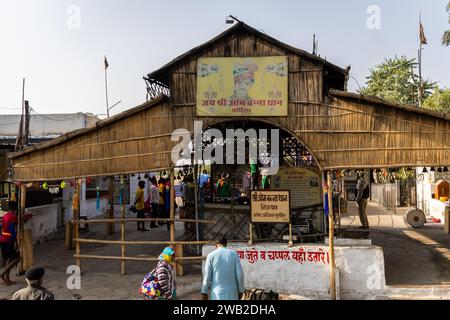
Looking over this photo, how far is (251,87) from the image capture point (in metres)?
9.86

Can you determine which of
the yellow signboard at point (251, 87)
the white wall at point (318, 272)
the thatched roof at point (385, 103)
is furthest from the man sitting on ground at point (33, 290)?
the thatched roof at point (385, 103)

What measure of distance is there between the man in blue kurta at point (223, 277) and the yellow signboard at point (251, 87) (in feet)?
13.9

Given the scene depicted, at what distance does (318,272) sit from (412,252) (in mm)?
5130

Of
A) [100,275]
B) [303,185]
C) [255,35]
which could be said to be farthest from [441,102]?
[100,275]

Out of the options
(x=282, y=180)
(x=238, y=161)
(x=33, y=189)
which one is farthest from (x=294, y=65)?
(x=33, y=189)

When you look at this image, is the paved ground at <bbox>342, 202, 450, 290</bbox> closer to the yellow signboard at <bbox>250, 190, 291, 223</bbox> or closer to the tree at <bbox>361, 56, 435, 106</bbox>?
the yellow signboard at <bbox>250, 190, 291, 223</bbox>

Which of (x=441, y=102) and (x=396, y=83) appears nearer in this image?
(x=441, y=102)

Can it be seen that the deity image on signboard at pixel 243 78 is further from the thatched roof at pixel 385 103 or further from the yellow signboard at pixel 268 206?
the yellow signboard at pixel 268 206

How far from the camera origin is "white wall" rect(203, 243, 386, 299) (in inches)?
371

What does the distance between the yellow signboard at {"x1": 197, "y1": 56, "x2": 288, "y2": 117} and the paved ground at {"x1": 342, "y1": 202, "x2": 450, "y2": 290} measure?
204 inches

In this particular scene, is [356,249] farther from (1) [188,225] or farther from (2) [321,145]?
(1) [188,225]

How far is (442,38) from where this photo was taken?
25.1 metres

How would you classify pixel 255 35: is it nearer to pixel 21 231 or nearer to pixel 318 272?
pixel 318 272

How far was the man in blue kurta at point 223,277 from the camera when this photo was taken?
6488 mm
